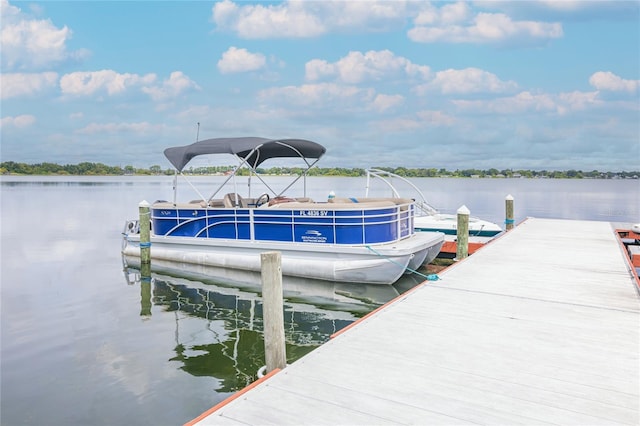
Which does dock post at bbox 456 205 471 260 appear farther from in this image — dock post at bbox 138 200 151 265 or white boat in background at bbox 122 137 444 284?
dock post at bbox 138 200 151 265

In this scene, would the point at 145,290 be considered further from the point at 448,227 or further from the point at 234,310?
the point at 448,227

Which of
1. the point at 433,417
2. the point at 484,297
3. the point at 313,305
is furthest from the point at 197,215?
the point at 433,417

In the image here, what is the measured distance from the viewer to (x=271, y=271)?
182 inches

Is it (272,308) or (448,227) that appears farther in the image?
(448,227)

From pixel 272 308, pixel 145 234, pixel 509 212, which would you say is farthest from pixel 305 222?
pixel 509 212

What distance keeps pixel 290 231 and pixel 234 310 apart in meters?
2.52

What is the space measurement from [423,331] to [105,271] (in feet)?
37.7

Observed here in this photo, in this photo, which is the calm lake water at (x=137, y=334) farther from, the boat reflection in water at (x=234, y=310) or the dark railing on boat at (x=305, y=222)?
the dark railing on boat at (x=305, y=222)

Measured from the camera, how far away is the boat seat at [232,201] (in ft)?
41.1

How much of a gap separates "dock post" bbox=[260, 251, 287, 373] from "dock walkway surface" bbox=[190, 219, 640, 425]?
0.32 meters

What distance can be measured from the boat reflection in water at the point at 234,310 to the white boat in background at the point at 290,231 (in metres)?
0.33

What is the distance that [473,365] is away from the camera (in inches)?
164

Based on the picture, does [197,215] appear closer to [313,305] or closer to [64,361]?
[313,305]

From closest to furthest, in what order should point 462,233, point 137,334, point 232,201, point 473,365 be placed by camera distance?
point 473,365
point 137,334
point 462,233
point 232,201
